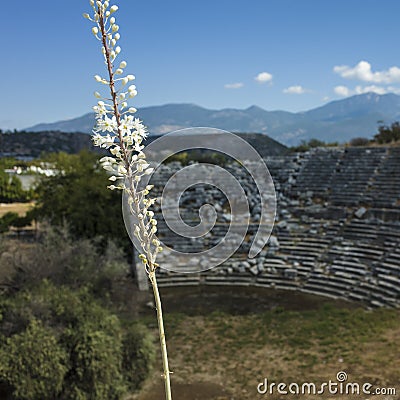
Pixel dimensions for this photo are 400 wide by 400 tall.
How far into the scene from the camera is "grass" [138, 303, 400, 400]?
30.0ft


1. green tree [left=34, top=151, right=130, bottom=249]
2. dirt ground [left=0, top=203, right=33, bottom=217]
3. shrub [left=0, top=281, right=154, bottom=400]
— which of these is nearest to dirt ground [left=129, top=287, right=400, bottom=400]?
shrub [left=0, top=281, right=154, bottom=400]

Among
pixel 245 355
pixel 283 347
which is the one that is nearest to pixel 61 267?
pixel 245 355

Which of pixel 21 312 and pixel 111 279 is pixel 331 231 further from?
pixel 21 312

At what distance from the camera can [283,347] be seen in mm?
10602

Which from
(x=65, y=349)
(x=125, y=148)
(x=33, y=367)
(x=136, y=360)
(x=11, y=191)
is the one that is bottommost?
(x=136, y=360)

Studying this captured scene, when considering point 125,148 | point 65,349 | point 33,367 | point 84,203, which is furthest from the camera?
point 84,203

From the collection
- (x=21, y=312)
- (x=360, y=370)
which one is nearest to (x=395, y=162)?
(x=360, y=370)

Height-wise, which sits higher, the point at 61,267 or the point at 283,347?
the point at 61,267

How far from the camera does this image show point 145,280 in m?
15.2

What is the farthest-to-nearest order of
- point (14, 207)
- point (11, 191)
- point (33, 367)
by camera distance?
point (11, 191) → point (14, 207) → point (33, 367)

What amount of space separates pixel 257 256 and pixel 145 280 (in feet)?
13.8

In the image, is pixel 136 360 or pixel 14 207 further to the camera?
pixel 14 207

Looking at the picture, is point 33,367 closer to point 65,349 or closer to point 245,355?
point 65,349

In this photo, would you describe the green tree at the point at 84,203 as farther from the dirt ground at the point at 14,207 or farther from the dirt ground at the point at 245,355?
the dirt ground at the point at 14,207
